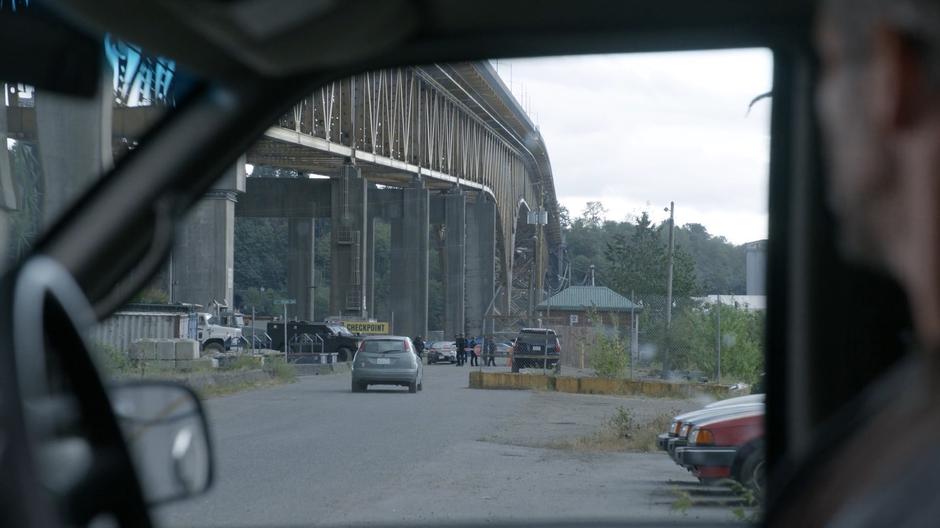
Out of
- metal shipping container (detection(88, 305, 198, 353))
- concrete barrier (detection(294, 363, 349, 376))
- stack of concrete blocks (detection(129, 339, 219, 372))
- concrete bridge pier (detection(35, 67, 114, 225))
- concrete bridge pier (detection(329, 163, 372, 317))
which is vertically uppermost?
concrete bridge pier (detection(329, 163, 372, 317))

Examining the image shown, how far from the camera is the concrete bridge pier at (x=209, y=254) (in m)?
2.87

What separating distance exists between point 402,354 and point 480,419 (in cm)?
824

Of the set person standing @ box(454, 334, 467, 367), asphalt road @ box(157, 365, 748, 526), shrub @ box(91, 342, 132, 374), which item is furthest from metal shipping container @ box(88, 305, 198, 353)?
person standing @ box(454, 334, 467, 367)

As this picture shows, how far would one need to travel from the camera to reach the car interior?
1.51 metres

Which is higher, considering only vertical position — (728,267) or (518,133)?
(518,133)

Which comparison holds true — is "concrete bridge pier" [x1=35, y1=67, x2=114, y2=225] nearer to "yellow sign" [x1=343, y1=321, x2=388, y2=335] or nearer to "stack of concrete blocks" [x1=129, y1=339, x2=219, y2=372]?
"stack of concrete blocks" [x1=129, y1=339, x2=219, y2=372]

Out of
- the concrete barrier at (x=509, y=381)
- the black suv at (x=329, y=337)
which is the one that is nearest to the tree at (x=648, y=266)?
the concrete barrier at (x=509, y=381)

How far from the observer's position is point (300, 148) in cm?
371

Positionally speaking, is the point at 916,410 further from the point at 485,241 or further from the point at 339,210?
the point at 485,241

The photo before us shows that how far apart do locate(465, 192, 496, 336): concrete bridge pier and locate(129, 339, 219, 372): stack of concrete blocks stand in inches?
1278

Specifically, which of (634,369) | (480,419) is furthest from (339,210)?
(480,419)

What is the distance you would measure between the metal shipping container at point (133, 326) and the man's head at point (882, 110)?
4.19 feet

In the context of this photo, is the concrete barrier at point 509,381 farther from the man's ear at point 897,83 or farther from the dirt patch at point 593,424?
the man's ear at point 897,83

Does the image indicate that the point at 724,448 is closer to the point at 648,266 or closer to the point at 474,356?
the point at 648,266
